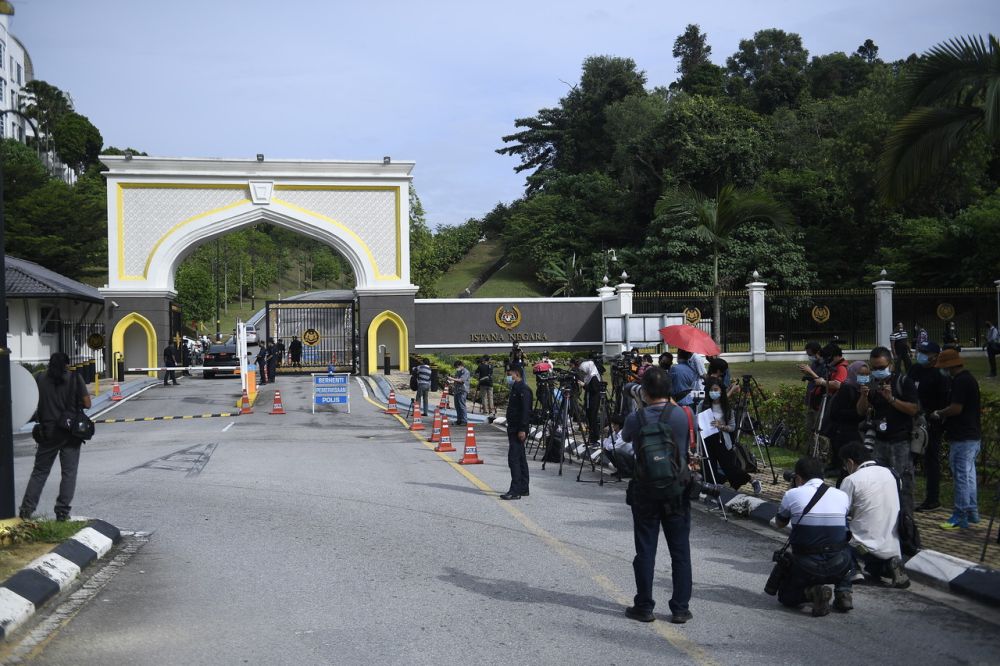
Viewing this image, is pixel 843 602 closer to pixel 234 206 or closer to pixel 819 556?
pixel 819 556

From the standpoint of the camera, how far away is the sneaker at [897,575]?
718cm

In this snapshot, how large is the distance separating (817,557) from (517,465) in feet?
16.1

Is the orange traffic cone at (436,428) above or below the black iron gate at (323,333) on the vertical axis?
below

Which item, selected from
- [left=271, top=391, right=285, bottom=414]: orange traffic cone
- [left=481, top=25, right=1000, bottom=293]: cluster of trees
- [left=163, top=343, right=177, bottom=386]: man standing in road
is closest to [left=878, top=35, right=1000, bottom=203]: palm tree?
[left=481, top=25, right=1000, bottom=293]: cluster of trees

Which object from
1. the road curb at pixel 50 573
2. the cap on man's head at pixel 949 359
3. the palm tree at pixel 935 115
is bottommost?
the road curb at pixel 50 573

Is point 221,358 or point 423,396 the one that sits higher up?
point 221,358

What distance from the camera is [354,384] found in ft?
106

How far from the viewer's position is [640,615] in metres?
6.12

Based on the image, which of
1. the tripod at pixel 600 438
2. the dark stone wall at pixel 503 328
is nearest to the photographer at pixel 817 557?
the tripod at pixel 600 438

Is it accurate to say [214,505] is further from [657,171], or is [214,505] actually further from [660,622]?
[657,171]

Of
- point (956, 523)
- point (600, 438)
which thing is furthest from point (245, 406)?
point (956, 523)

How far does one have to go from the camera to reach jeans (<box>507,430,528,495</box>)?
10859 mm

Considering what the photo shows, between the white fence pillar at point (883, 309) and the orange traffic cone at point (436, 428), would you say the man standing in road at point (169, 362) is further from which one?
the white fence pillar at point (883, 309)

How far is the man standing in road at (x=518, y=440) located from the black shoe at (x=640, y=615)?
15.3 ft
